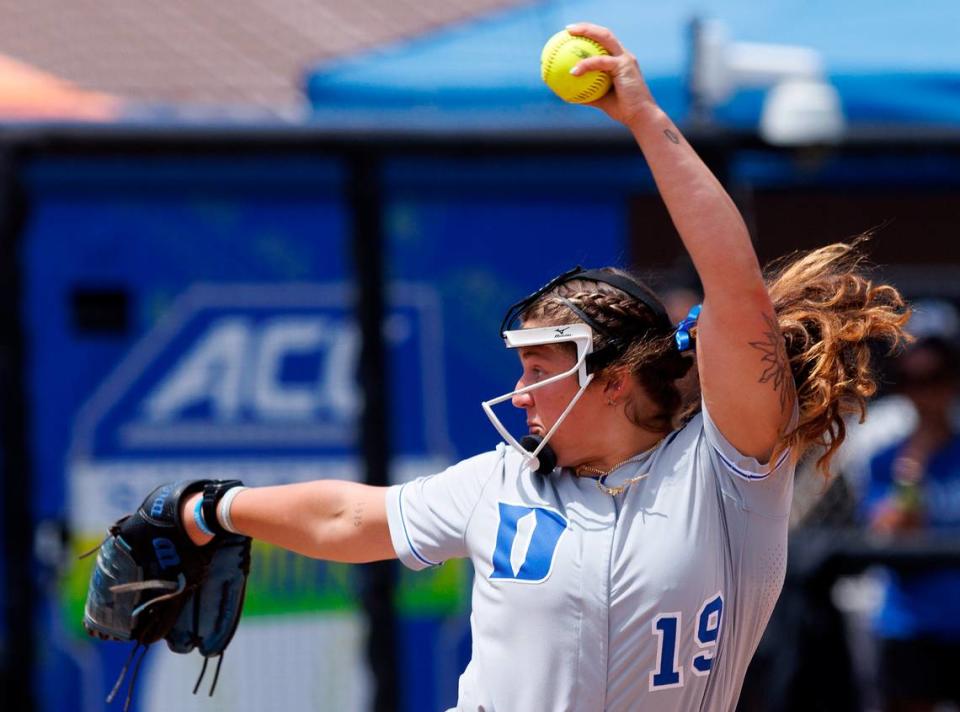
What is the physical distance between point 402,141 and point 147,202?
904 mm

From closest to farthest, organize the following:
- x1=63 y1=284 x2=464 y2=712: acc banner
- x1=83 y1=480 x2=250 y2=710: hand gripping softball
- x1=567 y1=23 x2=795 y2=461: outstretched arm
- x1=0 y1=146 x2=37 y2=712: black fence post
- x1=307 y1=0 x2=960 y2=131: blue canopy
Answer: x1=567 y1=23 x2=795 y2=461: outstretched arm, x1=83 y1=480 x2=250 y2=710: hand gripping softball, x1=0 y1=146 x2=37 y2=712: black fence post, x1=63 y1=284 x2=464 y2=712: acc banner, x1=307 y1=0 x2=960 y2=131: blue canopy

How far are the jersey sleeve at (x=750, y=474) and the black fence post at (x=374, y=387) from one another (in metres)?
2.75

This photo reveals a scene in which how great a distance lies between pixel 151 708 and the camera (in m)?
5.23

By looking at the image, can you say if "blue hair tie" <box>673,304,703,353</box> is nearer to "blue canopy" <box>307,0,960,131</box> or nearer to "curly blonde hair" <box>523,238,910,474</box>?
"curly blonde hair" <box>523,238,910,474</box>

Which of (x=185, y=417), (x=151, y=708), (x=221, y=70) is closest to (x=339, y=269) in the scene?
(x=185, y=417)

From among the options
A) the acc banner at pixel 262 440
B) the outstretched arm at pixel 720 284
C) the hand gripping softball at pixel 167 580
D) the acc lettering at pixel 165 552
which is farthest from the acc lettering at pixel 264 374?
the outstretched arm at pixel 720 284

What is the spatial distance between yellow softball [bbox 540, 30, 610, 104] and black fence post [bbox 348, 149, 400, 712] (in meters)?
2.79

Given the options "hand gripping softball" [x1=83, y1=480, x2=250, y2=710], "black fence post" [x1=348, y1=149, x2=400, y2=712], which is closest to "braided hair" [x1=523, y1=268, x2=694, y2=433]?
"hand gripping softball" [x1=83, y1=480, x2=250, y2=710]

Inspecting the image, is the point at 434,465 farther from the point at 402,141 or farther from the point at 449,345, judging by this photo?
the point at 402,141

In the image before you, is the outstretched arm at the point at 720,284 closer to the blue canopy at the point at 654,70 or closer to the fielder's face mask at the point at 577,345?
the fielder's face mask at the point at 577,345

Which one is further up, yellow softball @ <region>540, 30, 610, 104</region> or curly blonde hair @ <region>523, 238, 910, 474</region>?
yellow softball @ <region>540, 30, 610, 104</region>

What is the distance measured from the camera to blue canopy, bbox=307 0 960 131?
18.0ft

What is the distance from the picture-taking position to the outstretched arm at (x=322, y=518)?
2.77m

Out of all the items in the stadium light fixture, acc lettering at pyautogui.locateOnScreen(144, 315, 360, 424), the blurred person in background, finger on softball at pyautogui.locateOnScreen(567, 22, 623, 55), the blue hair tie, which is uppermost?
the stadium light fixture
